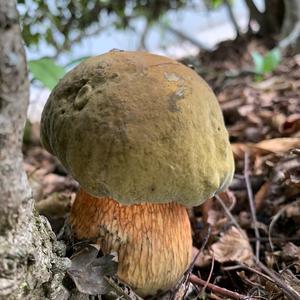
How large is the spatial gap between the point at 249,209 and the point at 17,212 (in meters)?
0.90

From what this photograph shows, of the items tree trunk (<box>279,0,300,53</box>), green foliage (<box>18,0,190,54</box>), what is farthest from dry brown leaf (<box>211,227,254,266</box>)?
tree trunk (<box>279,0,300,53</box>)

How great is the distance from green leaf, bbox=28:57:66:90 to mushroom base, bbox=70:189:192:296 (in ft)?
2.05

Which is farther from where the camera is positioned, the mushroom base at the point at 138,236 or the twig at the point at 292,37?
the twig at the point at 292,37

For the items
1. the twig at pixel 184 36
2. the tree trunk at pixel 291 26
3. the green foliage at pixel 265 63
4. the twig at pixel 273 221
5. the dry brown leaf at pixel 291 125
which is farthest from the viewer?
the twig at pixel 184 36

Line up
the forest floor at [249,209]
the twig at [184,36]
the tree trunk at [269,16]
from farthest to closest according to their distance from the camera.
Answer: the twig at [184,36] < the tree trunk at [269,16] < the forest floor at [249,209]

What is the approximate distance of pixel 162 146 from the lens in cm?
85

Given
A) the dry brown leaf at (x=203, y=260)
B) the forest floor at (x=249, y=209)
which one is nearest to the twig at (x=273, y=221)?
the forest floor at (x=249, y=209)

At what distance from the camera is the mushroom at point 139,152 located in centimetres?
85

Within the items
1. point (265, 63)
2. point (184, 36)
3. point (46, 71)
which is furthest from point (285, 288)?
point (184, 36)

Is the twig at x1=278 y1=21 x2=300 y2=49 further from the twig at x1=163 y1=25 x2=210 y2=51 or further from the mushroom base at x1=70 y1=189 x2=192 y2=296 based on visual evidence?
the mushroom base at x1=70 y1=189 x2=192 y2=296

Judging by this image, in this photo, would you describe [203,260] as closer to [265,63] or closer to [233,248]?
[233,248]

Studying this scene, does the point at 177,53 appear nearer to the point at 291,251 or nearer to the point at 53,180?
the point at 53,180

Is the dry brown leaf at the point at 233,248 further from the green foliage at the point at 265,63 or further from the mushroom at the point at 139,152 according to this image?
the green foliage at the point at 265,63

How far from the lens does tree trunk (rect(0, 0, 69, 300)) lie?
59 cm
